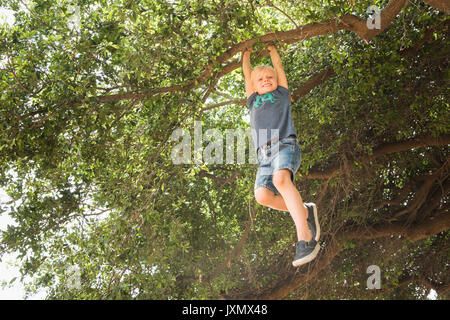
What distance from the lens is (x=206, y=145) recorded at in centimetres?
762

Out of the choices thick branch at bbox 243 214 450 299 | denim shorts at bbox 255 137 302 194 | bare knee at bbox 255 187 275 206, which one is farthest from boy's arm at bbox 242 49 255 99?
thick branch at bbox 243 214 450 299

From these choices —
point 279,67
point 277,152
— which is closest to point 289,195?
point 277,152

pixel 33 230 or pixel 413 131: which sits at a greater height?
pixel 413 131

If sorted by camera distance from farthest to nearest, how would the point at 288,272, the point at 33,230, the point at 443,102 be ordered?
the point at 288,272 < the point at 443,102 < the point at 33,230

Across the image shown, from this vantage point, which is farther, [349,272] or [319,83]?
[349,272]

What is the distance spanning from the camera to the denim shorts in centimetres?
362

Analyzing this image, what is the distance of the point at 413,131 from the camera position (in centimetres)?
657

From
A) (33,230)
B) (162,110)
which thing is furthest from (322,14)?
(33,230)

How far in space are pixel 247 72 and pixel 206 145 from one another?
3.53m

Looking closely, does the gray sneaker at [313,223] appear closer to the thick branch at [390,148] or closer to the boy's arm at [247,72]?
the boy's arm at [247,72]

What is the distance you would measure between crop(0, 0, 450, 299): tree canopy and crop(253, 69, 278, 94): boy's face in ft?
0.92

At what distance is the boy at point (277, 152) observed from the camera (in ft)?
11.7
